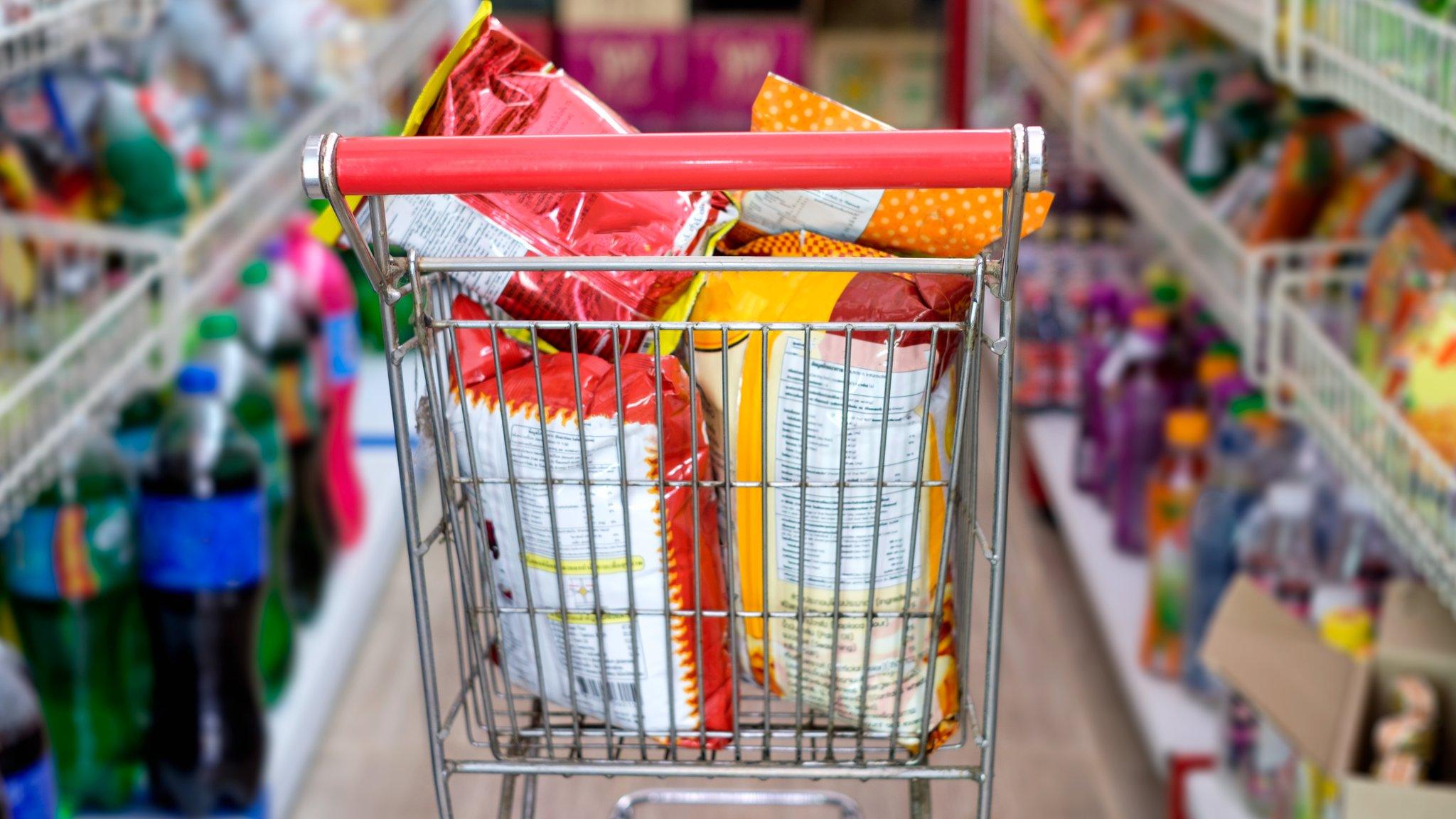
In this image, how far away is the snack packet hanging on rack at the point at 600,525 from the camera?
95 cm

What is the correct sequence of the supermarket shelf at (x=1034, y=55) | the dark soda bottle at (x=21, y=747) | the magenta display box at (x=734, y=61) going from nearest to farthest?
the dark soda bottle at (x=21, y=747) < the supermarket shelf at (x=1034, y=55) < the magenta display box at (x=734, y=61)

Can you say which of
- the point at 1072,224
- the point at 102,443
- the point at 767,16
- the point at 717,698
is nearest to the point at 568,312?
the point at 717,698

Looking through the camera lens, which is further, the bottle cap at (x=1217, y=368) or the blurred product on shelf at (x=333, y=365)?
the blurred product on shelf at (x=333, y=365)

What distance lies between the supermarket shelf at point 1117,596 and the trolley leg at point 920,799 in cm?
101

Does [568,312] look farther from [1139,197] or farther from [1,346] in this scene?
[1139,197]

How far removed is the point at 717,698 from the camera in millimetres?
1056

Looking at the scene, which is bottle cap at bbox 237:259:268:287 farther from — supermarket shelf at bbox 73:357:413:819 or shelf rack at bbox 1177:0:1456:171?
shelf rack at bbox 1177:0:1456:171

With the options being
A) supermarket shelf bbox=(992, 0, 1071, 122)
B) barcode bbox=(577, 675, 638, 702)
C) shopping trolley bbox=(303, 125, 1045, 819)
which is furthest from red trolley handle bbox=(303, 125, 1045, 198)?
supermarket shelf bbox=(992, 0, 1071, 122)

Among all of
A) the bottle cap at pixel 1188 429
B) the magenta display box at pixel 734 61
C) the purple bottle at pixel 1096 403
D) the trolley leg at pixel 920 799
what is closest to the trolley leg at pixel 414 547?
the trolley leg at pixel 920 799

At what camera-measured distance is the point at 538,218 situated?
100 centimetres

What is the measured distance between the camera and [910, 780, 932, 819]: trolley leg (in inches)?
43.5

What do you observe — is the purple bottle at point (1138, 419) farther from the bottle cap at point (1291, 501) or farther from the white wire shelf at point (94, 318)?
the white wire shelf at point (94, 318)

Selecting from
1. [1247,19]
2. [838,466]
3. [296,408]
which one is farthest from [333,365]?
[838,466]

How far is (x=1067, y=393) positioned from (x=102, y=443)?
2.03 meters
